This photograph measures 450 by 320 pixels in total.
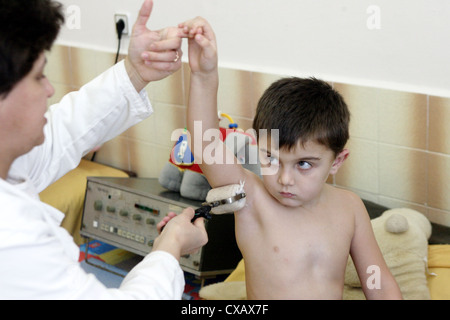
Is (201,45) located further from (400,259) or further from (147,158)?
(147,158)

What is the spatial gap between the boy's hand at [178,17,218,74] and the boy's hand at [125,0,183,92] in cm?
2

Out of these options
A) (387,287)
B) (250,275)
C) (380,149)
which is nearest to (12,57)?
(250,275)

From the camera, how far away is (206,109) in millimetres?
1217

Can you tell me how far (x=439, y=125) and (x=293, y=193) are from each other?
82 centimetres

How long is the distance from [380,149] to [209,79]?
979 mm

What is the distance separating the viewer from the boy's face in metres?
1.21

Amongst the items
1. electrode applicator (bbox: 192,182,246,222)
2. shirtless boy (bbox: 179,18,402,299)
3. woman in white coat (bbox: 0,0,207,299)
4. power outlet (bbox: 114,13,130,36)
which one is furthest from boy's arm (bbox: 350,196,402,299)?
power outlet (bbox: 114,13,130,36)

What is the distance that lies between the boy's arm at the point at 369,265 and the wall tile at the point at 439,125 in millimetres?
624

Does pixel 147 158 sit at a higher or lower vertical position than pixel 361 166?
lower

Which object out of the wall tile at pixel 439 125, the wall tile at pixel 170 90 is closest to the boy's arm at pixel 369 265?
the wall tile at pixel 439 125

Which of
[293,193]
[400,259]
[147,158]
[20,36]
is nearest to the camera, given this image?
[20,36]

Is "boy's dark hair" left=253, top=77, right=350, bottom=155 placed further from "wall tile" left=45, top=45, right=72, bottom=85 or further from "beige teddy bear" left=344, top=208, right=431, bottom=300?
"wall tile" left=45, top=45, right=72, bottom=85

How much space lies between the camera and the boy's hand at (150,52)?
3.88ft

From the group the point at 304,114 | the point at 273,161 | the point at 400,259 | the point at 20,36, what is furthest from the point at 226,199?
the point at 400,259
